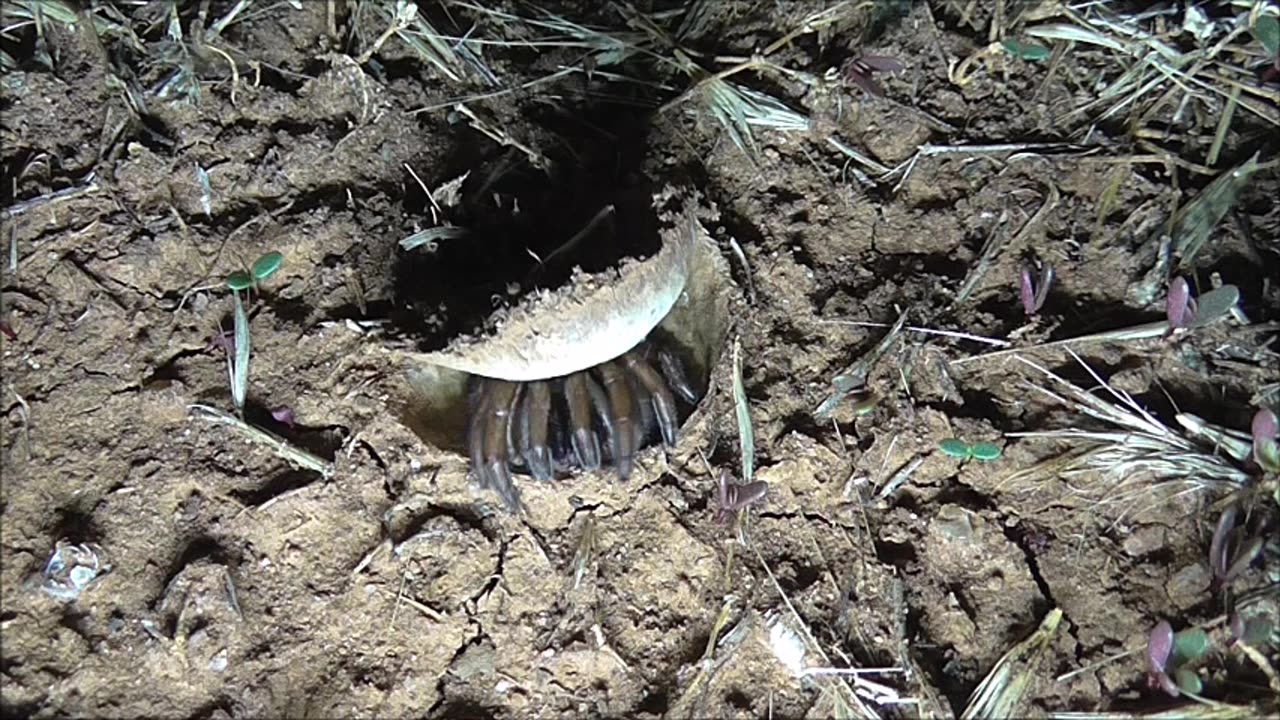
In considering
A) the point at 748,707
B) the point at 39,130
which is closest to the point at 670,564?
the point at 748,707

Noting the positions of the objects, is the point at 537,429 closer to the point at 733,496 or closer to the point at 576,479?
the point at 576,479

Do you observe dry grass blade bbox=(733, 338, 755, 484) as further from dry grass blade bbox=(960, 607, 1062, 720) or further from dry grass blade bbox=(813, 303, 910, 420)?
dry grass blade bbox=(960, 607, 1062, 720)

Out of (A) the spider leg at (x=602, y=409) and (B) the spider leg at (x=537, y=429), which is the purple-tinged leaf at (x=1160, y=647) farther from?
(B) the spider leg at (x=537, y=429)

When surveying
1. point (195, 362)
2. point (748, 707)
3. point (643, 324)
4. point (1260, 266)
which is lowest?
point (748, 707)

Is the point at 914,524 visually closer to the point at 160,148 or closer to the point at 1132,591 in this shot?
the point at 1132,591

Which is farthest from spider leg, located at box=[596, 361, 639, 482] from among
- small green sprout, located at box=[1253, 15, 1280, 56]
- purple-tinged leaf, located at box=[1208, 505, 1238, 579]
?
small green sprout, located at box=[1253, 15, 1280, 56]

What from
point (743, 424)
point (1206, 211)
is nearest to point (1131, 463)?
point (1206, 211)
